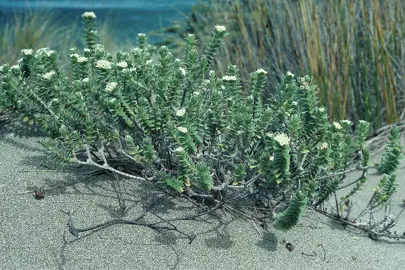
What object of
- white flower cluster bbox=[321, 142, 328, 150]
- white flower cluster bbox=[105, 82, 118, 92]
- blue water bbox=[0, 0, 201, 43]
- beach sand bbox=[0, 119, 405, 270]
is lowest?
blue water bbox=[0, 0, 201, 43]

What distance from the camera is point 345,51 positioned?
504 centimetres

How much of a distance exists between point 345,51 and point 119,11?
603 cm

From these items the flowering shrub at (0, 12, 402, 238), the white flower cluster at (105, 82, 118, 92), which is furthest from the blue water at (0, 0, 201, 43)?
the white flower cluster at (105, 82, 118, 92)

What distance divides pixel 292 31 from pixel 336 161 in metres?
2.71

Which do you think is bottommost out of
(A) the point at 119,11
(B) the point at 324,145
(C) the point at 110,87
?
(A) the point at 119,11

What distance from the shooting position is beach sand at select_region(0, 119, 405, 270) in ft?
8.58

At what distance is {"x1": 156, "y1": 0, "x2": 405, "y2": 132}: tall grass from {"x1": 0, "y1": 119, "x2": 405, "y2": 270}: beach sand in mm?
2010

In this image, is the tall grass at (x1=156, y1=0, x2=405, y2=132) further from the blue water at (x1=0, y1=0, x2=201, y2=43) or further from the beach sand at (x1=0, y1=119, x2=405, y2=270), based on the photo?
the blue water at (x1=0, y1=0, x2=201, y2=43)

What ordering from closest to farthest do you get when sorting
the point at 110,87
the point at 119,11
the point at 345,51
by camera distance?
the point at 110,87
the point at 345,51
the point at 119,11

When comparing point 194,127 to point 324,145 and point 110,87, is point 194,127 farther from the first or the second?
point 324,145

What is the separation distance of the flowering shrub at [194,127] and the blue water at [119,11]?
475cm

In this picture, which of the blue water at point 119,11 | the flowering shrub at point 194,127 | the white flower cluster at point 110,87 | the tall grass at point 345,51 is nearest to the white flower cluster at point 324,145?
the flowering shrub at point 194,127

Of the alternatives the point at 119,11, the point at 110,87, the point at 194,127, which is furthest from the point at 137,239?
the point at 119,11

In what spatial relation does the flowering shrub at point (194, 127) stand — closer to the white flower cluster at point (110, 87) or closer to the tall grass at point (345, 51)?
the white flower cluster at point (110, 87)
